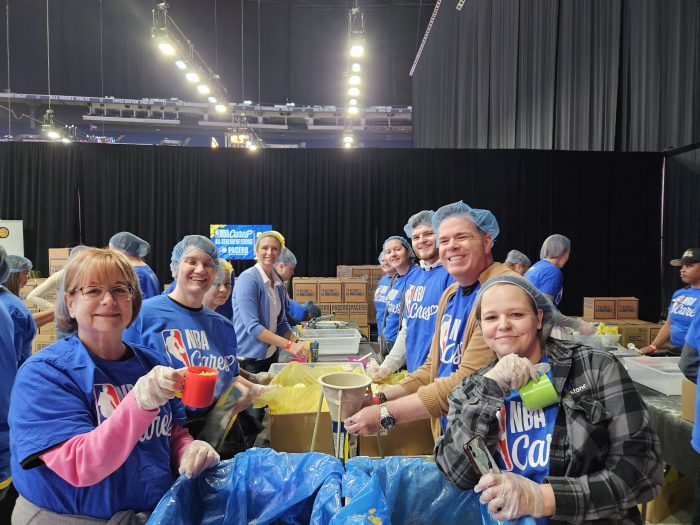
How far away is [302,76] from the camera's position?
12.7m

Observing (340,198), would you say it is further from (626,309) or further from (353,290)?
(626,309)

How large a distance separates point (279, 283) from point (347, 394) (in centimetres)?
240

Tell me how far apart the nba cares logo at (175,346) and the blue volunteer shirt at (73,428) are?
0.58 metres

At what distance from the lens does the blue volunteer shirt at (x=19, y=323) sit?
2.05 metres

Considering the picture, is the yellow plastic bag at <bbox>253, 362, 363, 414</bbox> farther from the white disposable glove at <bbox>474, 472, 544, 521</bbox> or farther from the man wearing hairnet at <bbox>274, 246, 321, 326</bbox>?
the man wearing hairnet at <bbox>274, 246, 321, 326</bbox>

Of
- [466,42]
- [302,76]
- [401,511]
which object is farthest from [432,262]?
[302,76]

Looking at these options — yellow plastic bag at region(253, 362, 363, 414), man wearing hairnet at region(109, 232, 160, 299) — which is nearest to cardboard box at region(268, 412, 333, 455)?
yellow plastic bag at region(253, 362, 363, 414)

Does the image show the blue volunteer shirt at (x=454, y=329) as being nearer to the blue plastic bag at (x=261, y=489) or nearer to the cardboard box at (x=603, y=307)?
the blue plastic bag at (x=261, y=489)

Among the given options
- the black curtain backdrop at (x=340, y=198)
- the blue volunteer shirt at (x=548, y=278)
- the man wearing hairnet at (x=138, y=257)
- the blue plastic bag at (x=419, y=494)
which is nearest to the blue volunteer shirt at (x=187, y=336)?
the blue plastic bag at (x=419, y=494)

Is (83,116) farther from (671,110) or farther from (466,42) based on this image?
(671,110)

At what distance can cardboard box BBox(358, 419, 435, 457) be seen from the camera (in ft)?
6.88

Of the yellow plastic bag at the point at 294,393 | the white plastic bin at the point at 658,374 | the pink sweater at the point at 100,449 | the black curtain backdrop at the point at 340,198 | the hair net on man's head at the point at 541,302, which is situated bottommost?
the white plastic bin at the point at 658,374

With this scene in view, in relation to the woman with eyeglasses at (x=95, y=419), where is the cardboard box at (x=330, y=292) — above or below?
below

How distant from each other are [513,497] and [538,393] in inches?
9.4
